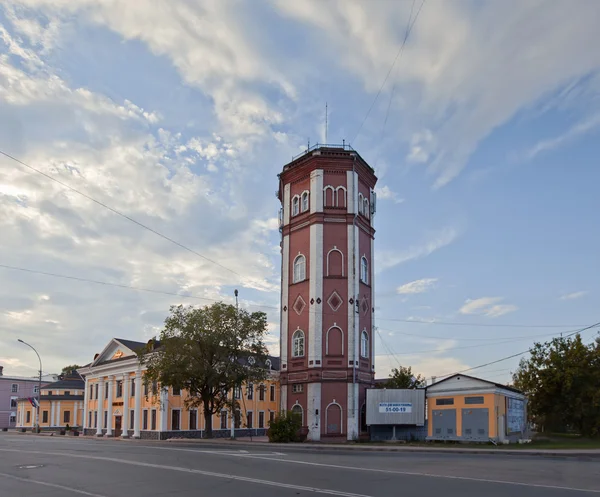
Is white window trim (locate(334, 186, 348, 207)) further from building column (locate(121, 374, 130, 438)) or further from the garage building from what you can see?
building column (locate(121, 374, 130, 438))

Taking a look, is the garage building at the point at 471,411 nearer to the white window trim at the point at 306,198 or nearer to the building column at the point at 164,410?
the white window trim at the point at 306,198

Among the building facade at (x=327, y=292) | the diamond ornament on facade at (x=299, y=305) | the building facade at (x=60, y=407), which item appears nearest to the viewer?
the building facade at (x=327, y=292)

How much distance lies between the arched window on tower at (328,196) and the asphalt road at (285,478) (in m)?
28.7

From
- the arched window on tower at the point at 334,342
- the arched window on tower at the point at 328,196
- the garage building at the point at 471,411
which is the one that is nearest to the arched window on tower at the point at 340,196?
the arched window on tower at the point at 328,196

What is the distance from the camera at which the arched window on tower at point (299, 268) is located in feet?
165

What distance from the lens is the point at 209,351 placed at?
47.8m

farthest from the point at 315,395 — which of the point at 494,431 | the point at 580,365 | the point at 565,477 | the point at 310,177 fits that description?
the point at 565,477

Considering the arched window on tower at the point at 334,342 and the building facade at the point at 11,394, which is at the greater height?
the arched window on tower at the point at 334,342

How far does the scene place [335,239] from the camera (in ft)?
163

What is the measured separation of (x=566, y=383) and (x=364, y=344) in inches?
614

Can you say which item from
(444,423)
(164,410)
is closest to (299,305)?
(444,423)

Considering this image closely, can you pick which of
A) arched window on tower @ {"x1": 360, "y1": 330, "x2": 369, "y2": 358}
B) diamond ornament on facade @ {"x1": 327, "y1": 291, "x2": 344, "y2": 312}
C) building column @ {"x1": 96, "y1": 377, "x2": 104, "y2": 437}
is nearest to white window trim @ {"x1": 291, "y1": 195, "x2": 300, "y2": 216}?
diamond ornament on facade @ {"x1": 327, "y1": 291, "x2": 344, "y2": 312}

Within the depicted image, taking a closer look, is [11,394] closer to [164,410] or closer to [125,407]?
[125,407]

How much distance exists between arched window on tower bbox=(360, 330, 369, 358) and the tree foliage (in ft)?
42.4
